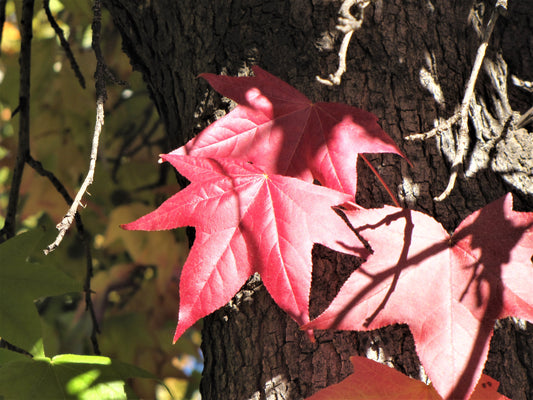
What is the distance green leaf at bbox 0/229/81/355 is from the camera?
0.94 m

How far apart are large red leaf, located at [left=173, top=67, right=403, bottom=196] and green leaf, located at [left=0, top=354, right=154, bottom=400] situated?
1.49 feet

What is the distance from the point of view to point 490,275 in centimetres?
69

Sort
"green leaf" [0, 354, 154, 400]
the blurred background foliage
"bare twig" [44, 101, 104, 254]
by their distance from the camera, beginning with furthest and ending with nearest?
the blurred background foliage < "green leaf" [0, 354, 154, 400] < "bare twig" [44, 101, 104, 254]

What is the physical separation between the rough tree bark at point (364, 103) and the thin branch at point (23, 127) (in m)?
0.40

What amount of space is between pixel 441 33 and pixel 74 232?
165 cm

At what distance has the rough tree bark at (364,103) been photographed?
0.76 metres

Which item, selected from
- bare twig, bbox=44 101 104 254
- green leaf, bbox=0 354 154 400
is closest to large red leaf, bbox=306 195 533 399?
bare twig, bbox=44 101 104 254

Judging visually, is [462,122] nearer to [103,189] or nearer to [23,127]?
[23,127]

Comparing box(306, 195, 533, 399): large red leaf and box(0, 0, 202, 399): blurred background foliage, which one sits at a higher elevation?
box(306, 195, 533, 399): large red leaf

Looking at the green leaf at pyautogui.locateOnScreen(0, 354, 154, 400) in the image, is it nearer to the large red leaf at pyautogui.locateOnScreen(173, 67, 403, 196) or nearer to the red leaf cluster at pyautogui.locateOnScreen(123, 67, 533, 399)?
the red leaf cluster at pyautogui.locateOnScreen(123, 67, 533, 399)

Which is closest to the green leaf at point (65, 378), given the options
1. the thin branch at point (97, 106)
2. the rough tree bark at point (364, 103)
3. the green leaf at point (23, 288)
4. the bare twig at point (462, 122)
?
the green leaf at point (23, 288)

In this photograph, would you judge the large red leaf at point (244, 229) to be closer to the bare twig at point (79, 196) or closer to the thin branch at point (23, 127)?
the bare twig at point (79, 196)

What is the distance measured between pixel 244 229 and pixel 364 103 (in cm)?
32

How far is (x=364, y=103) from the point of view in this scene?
2.85 feet
